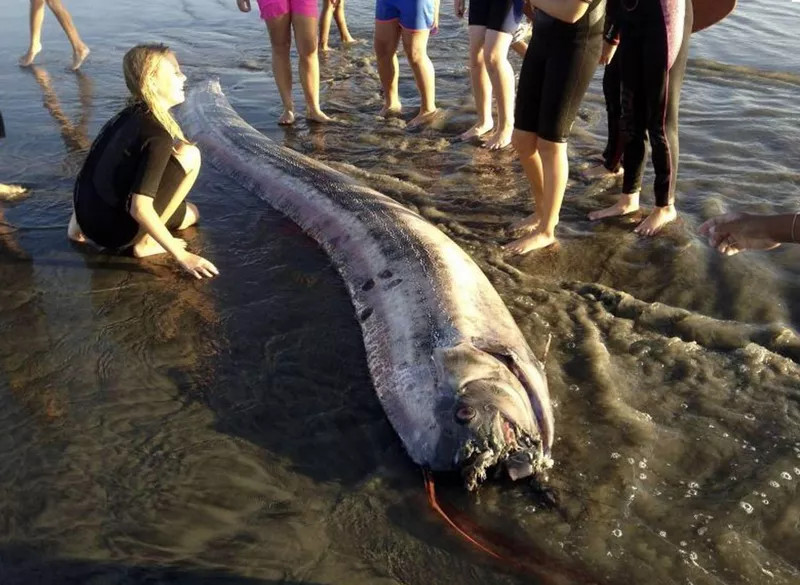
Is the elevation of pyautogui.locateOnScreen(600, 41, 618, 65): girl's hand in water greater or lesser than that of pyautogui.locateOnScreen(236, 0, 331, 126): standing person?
greater

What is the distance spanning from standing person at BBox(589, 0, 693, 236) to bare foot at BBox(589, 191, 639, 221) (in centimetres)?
17

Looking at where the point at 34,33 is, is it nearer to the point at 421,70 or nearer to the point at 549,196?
the point at 421,70

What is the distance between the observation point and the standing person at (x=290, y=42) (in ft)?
23.6

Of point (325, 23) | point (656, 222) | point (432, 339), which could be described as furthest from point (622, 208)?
point (325, 23)

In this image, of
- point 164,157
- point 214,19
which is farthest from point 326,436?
point 214,19

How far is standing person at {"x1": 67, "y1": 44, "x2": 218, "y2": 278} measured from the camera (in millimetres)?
4441

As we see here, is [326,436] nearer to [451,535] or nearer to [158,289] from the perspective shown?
[451,535]

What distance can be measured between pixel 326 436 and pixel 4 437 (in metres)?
1.55

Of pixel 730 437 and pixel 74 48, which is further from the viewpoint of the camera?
pixel 74 48

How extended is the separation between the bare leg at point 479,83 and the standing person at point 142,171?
120 inches

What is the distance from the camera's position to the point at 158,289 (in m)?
4.69

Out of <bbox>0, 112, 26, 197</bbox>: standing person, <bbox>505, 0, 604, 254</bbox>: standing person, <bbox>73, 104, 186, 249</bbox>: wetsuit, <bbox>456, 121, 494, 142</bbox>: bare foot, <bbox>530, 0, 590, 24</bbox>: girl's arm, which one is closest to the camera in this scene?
<bbox>530, 0, 590, 24</bbox>: girl's arm

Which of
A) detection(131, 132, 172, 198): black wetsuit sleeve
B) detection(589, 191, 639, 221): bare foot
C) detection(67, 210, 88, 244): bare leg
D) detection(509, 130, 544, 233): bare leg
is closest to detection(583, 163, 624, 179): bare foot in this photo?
detection(589, 191, 639, 221): bare foot

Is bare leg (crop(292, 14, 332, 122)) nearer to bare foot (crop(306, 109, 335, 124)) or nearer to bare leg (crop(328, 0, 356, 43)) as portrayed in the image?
bare foot (crop(306, 109, 335, 124))
